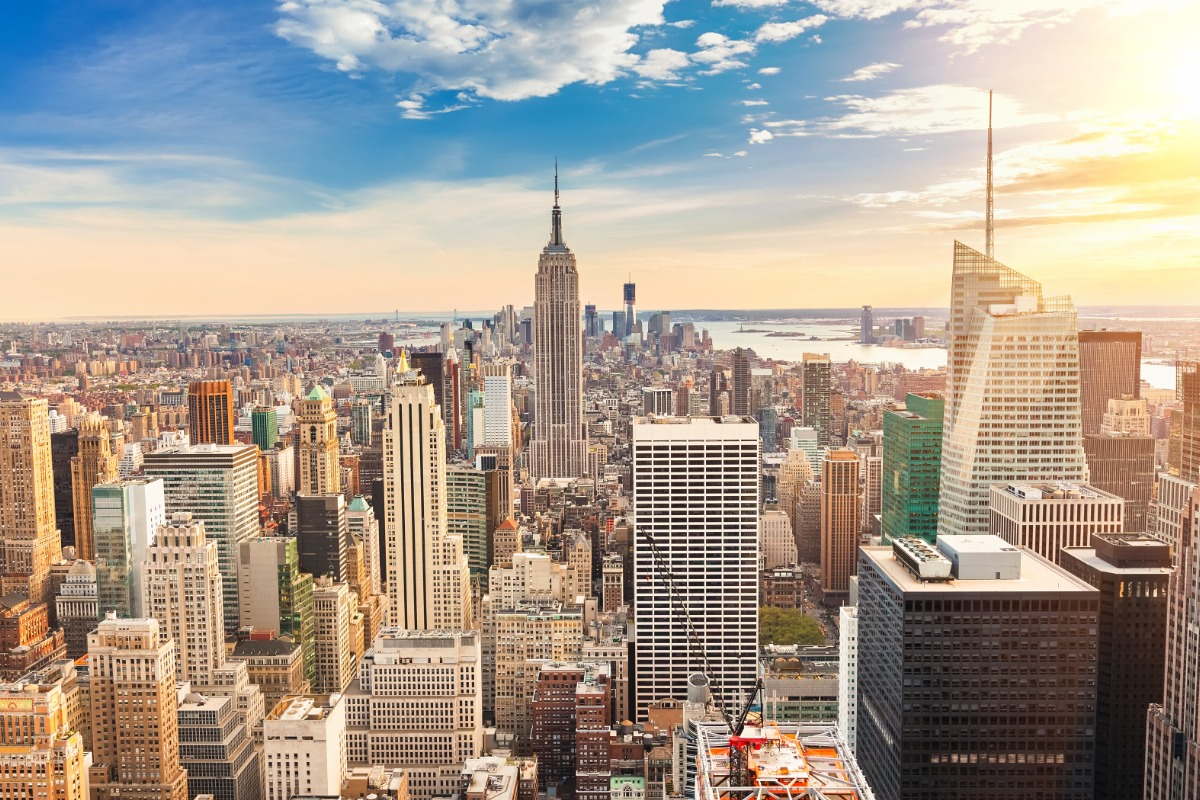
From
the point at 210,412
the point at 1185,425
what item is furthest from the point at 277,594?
the point at 1185,425

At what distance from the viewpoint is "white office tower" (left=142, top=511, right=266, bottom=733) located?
17375 millimetres

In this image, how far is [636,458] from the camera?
1948cm

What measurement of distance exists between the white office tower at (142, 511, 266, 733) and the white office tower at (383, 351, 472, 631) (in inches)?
183

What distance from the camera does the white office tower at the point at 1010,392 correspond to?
18344 mm

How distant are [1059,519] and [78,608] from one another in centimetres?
1831

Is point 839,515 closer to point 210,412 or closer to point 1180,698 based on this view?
point 1180,698

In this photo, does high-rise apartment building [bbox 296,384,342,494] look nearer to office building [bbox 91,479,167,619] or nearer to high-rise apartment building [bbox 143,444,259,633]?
high-rise apartment building [bbox 143,444,259,633]

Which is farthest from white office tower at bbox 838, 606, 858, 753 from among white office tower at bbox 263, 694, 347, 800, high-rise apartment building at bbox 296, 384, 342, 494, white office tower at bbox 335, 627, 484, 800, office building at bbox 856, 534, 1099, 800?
high-rise apartment building at bbox 296, 384, 342, 494

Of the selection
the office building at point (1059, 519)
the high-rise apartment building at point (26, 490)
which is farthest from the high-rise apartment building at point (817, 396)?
the high-rise apartment building at point (26, 490)

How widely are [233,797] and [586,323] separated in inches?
1032

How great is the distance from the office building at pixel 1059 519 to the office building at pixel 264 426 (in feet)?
66.1

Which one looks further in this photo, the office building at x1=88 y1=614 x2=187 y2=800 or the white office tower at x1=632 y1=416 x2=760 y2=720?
the white office tower at x1=632 y1=416 x2=760 y2=720

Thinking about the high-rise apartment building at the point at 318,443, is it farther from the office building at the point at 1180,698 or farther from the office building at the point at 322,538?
the office building at the point at 1180,698

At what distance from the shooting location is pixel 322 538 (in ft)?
75.7
